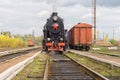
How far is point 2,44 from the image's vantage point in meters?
100

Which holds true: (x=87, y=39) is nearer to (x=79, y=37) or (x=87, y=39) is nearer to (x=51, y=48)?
(x=79, y=37)

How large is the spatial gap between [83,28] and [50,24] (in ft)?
42.2

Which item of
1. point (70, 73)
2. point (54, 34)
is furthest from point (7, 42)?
point (70, 73)

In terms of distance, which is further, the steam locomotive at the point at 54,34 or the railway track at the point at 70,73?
the steam locomotive at the point at 54,34

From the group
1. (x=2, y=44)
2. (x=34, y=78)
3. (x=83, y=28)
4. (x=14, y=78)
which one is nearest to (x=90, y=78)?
(x=34, y=78)

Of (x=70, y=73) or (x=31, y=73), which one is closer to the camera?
(x=70, y=73)

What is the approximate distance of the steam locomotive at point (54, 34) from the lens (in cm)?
3584

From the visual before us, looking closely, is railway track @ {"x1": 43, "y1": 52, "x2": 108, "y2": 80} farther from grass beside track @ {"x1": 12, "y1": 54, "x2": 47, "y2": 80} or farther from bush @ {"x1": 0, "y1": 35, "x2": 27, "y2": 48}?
bush @ {"x1": 0, "y1": 35, "x2": 27, "y2": 48}

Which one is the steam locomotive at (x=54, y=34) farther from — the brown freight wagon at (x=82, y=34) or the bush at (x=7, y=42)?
the bush at (x=7, y=42)

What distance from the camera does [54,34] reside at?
36.8m

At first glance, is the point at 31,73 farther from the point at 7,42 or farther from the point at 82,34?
the point at 7,42

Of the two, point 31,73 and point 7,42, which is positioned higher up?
point 7,42

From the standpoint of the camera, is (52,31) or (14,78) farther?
(52,31)

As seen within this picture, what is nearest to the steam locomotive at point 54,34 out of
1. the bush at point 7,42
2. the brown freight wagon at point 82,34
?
the brown freight wagon at point 82,34
